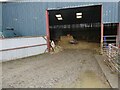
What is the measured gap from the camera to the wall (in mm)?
11698

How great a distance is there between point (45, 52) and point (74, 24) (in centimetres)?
1059

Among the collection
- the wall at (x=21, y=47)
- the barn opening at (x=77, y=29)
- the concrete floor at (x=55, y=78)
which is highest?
the barn opening at (x=77, y=29)

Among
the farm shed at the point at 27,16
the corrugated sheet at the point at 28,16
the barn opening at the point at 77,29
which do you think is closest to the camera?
the farm shed at the point at 27,16

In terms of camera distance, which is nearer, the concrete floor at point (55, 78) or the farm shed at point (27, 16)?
the concrete floor at point (55, 78)

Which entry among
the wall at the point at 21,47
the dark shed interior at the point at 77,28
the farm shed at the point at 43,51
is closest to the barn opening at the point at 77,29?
the dark shed interior at the point at 77,28

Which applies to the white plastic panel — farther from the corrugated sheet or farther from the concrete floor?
the concrete floor

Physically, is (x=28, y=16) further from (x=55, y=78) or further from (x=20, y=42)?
(x=55, y=78)

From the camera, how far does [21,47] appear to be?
12.8 m

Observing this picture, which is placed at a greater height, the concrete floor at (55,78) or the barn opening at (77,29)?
the barn opening at (77,29)

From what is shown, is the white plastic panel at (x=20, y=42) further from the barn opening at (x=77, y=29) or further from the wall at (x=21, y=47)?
the barn opening at (x=77, y=29)

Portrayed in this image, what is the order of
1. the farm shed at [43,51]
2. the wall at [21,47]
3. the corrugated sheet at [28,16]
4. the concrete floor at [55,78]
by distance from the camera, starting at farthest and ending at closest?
the corrugated sheet at [28,16] < the wall at [21,47] < the farm shed at [43,51] < the concrete floor at [55,78]

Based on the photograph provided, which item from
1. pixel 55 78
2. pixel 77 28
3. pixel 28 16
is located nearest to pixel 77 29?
pixel 77 28

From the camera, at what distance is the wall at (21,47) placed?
11.7m

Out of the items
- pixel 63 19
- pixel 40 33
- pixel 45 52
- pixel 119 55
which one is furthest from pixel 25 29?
pixel 119 55
